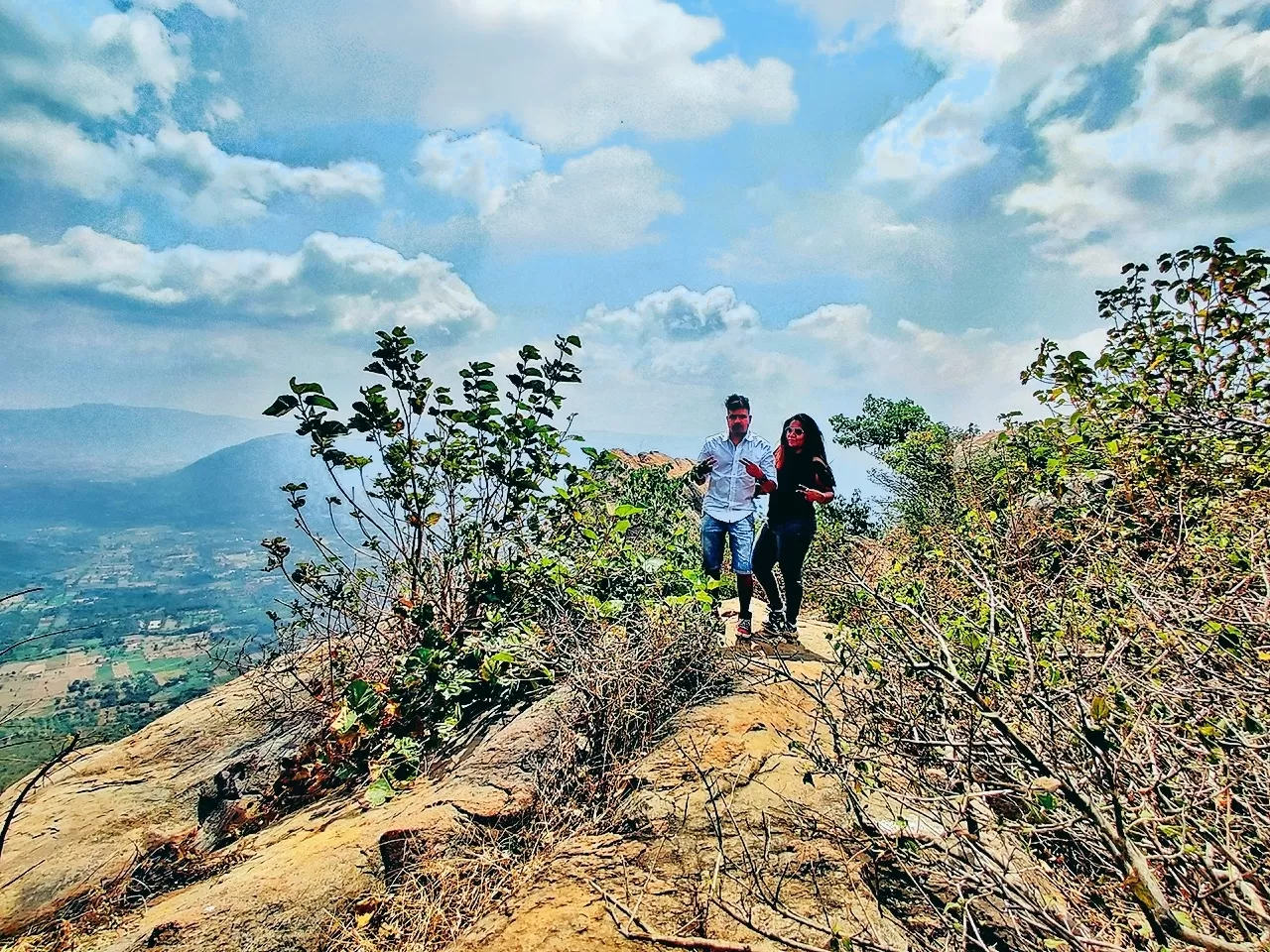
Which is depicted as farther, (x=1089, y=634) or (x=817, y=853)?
(x=1089, y=634)

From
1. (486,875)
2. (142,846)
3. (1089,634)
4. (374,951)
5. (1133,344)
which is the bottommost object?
(142,846)

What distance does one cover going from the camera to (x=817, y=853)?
104 inches

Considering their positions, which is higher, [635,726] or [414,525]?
[414,525]

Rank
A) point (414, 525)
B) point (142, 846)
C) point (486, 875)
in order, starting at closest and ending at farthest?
point (486, 875) → point (142, 846) → point (414, 525)

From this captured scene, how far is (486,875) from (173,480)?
201119 mm

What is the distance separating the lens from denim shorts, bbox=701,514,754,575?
18.3 ft

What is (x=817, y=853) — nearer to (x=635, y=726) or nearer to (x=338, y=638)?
(x=635, y=726)

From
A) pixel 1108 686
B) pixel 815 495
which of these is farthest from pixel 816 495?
pixel 1108 686

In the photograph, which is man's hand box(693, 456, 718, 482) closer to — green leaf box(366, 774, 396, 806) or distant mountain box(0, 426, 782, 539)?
green leaf box(366, 774, 396, 806)

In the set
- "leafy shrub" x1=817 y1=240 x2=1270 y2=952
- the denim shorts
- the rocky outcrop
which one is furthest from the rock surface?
the denim shorts

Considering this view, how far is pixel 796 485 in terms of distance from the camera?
17.8 ft

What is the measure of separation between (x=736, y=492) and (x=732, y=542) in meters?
0.46

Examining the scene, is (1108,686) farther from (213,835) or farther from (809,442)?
(213,835)

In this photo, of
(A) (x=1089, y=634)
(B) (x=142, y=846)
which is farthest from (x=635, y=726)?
(B) (x=142, y=846)
